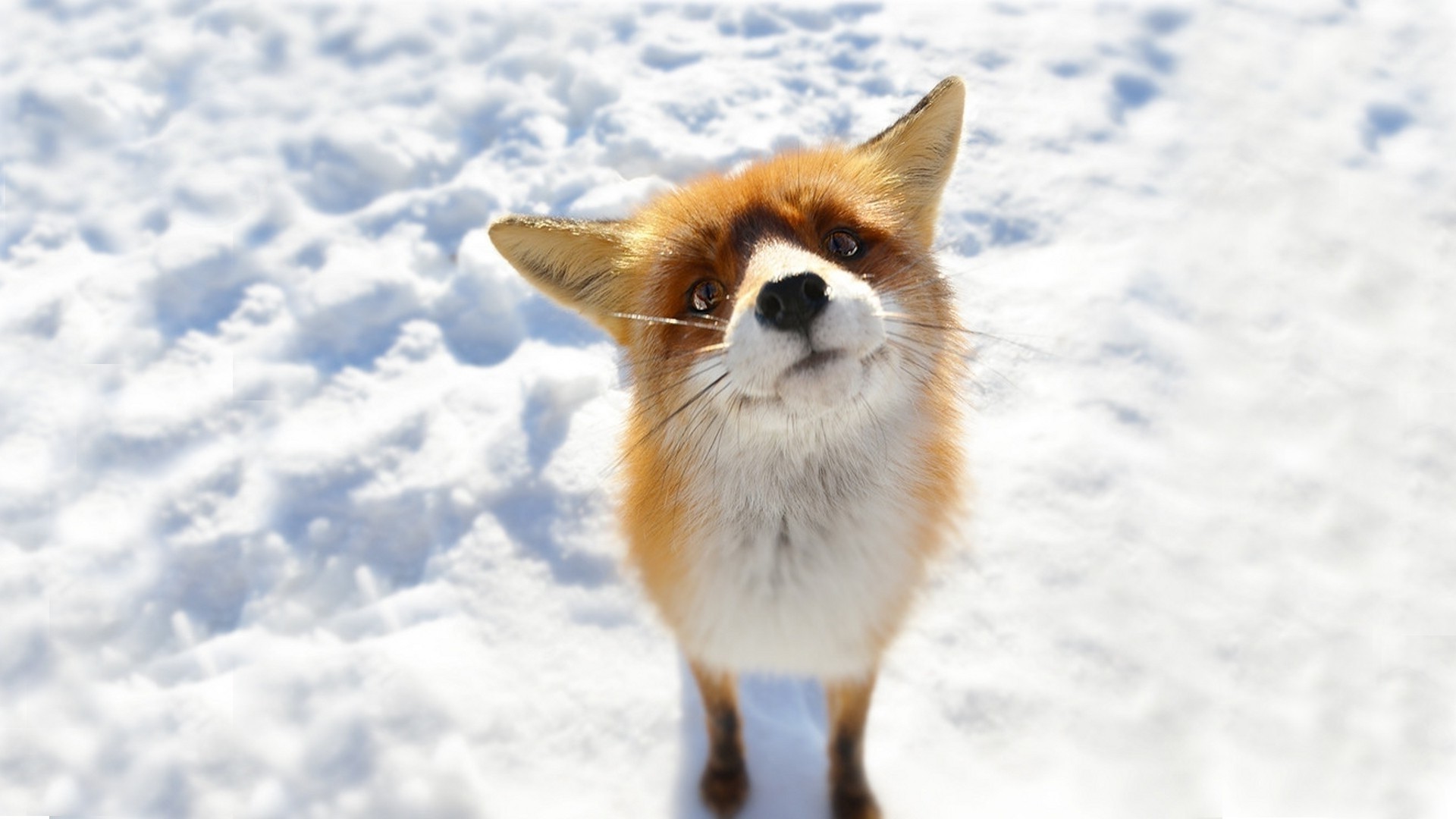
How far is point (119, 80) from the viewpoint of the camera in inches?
167

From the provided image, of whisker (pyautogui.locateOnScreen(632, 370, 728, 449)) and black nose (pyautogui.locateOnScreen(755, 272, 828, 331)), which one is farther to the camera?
whisker (pyautogui.locateOnScreen(632, 370, 728, 449))

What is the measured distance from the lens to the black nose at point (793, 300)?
161 centimetres

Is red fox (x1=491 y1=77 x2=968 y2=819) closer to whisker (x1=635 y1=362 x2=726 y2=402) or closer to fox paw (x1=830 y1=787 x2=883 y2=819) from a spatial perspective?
whisker (x1=635 y1=362 x2=726 y2=402)

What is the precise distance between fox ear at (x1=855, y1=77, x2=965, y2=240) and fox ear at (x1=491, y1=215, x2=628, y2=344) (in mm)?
725

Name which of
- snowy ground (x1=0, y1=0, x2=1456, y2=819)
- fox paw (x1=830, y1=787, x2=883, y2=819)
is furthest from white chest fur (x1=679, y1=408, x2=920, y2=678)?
snowy ground (x1=0, y1=0, x2=1456, y2=819)

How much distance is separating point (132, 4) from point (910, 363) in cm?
502

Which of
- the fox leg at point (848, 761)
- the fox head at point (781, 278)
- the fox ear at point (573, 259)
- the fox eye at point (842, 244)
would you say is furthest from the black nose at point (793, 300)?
the fox leg at point (848, 761)

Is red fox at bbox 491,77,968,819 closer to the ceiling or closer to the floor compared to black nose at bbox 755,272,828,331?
closer to the floor

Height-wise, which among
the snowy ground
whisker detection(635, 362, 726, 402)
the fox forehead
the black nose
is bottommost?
the snowy ground

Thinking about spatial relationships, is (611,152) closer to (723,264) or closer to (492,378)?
(492,378)

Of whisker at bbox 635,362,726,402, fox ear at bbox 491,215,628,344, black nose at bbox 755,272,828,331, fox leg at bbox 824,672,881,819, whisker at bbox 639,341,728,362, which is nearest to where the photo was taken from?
black nose at bbox 755,272,828,331

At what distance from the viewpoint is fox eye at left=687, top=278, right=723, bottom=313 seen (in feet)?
6.30

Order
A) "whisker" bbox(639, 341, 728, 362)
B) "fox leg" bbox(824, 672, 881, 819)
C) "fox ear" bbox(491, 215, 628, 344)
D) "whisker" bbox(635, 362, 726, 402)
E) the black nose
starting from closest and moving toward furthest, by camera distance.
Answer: the black nose
"whisker" bbox(639, 341, 728, 362)
"whisker" bbox(635, 362, 726, 402)
"fox ear" bbox(491, 215, 628, 344)
"fox leg" bbox(824, 672, 881, 819)

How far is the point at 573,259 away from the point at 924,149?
0.97m
